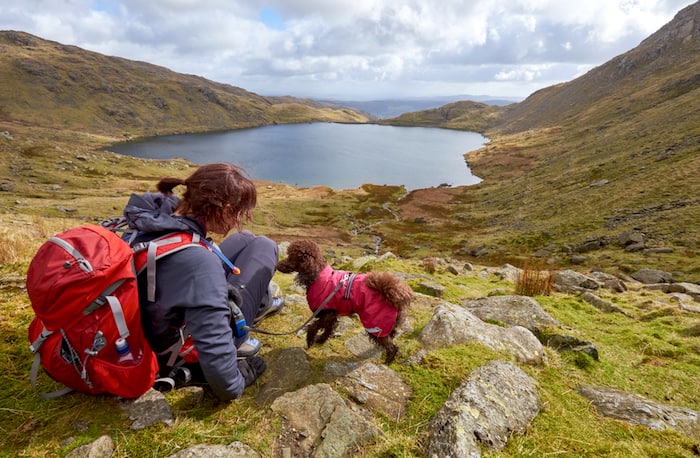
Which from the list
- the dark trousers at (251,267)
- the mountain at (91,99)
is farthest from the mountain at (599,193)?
the mountain at (91,99)

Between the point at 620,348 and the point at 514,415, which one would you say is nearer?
the point at 514,415

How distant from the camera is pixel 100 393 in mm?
3564

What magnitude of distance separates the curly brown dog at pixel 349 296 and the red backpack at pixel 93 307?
2.35 meters

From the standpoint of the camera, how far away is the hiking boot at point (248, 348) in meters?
4.54

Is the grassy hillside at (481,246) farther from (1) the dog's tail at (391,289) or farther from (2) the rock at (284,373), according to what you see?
(1) the dog's tail at (391,289)

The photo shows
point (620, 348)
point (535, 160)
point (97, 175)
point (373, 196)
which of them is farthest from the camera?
point (535, 160)

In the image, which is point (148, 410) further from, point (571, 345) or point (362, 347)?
point (571, 345)

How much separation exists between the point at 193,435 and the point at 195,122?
20594 cm

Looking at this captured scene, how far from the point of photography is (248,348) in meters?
→ 4.64

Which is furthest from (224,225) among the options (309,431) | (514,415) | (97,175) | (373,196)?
(97,175)

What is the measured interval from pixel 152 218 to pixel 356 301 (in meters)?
3.24

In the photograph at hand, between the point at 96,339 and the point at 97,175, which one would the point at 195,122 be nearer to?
the point at 97,175

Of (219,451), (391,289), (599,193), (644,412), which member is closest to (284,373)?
(219,451)

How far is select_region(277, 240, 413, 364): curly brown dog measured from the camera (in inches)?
205
